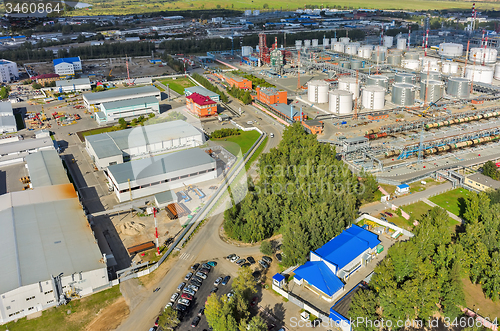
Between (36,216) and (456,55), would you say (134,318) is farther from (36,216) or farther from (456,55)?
(456,55)

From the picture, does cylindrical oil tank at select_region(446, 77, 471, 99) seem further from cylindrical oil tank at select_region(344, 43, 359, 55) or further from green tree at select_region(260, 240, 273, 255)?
green tree at select_region(260, 240, 273, 255)

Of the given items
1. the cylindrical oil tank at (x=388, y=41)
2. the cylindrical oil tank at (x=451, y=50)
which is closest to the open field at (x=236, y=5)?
the cylindrical oil tank at (x=388, y=41)

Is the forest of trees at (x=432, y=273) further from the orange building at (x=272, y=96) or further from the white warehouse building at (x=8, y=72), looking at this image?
the white warehouse building at (x=8, y=72)

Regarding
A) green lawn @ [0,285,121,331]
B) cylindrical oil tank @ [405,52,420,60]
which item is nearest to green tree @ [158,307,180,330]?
green lawn @ [0,285,121,331]

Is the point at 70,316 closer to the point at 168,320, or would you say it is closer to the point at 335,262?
the point at 168,320

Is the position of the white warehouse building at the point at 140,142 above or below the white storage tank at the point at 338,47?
below

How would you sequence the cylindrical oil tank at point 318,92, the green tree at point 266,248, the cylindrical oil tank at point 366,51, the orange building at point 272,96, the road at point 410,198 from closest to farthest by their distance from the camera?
the green tree at point 266,248 → the road at point 410,198 → the orange building at point 272,96 → the cylindrical oil tank at point 318,92 → the cylindrical oil tank at point 366,51

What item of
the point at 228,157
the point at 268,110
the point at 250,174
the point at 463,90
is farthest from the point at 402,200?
the point at 463,90
